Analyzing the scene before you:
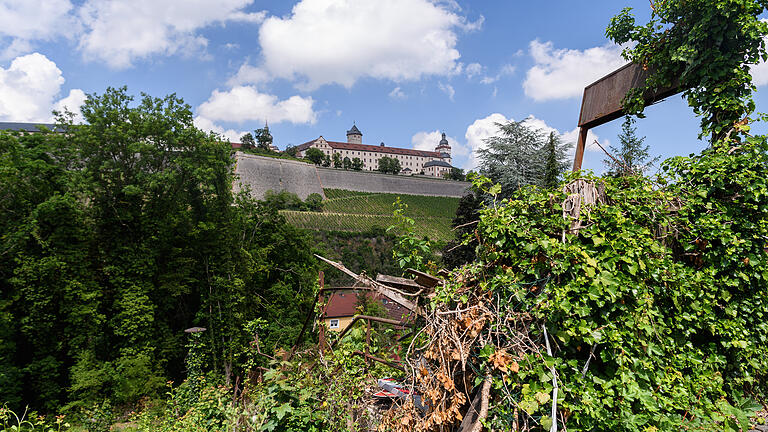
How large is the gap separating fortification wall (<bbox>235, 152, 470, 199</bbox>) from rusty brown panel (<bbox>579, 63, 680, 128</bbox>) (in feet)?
137

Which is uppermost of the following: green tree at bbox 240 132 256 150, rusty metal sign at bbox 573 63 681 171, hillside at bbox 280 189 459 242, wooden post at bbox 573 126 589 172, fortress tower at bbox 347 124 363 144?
fortress tower at bbox 347 124 363 144

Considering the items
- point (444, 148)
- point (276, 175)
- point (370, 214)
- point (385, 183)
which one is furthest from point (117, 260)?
point (444, 148)

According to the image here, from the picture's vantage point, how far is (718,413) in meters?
2.12

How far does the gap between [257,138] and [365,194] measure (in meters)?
29.2

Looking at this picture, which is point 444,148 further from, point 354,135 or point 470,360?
point 470,360

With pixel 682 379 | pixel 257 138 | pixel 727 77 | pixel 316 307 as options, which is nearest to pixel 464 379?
pixel 682 379

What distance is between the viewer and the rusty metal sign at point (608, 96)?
3.36 metres

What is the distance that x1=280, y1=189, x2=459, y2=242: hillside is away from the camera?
42406 mm

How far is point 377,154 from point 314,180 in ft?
129

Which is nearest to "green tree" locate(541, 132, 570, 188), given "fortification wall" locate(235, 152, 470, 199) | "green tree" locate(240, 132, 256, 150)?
"fortification wall" locate(235, 152, 470, 199)

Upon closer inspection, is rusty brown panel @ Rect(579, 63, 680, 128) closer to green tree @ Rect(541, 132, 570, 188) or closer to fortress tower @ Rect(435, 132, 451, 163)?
green tree @ Rect(541, 132, 570, 188)

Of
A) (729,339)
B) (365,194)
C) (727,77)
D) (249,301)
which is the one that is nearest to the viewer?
(729,339)

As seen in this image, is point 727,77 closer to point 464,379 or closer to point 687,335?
point 687,335

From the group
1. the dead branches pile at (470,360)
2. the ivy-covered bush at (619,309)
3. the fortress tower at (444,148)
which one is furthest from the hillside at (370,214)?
the fortress tower at (444,148)
